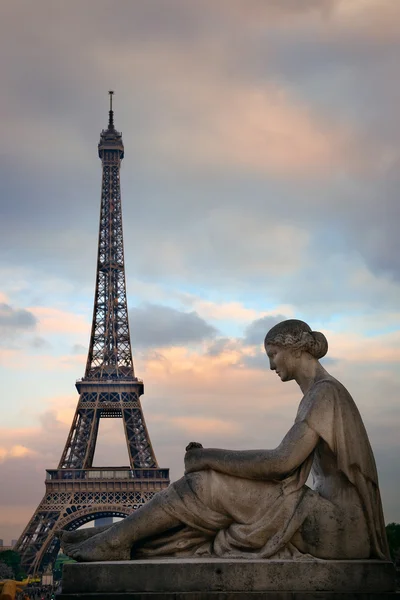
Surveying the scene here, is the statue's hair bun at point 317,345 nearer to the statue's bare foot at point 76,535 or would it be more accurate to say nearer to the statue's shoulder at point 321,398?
the statue's shoulder at point 321,398

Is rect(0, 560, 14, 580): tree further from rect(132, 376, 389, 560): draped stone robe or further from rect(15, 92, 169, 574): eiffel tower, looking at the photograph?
rect(132, 376, 389, 560): draped stone robe

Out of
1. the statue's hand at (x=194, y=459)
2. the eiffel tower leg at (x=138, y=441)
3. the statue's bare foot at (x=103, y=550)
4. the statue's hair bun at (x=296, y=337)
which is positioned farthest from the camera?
the eiffel tower leg at (x=138, y=441)

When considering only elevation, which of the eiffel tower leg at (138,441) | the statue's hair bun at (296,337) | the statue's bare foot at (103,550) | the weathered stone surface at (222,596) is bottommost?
the weathered stone surface at (222,596)

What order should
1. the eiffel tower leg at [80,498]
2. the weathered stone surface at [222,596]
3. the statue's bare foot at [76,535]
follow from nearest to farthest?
the weathered stone surface at [222,596] < the statue's bare foot at [76,535] < the eiffel tower leg at [80,498]

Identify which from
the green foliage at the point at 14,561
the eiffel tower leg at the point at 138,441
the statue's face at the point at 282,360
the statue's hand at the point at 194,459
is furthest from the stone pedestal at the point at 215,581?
the eiffel tower leg at the point at 138,441

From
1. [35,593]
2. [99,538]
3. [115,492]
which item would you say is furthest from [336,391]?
[115,492]

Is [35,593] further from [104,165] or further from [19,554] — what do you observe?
[104,165]
